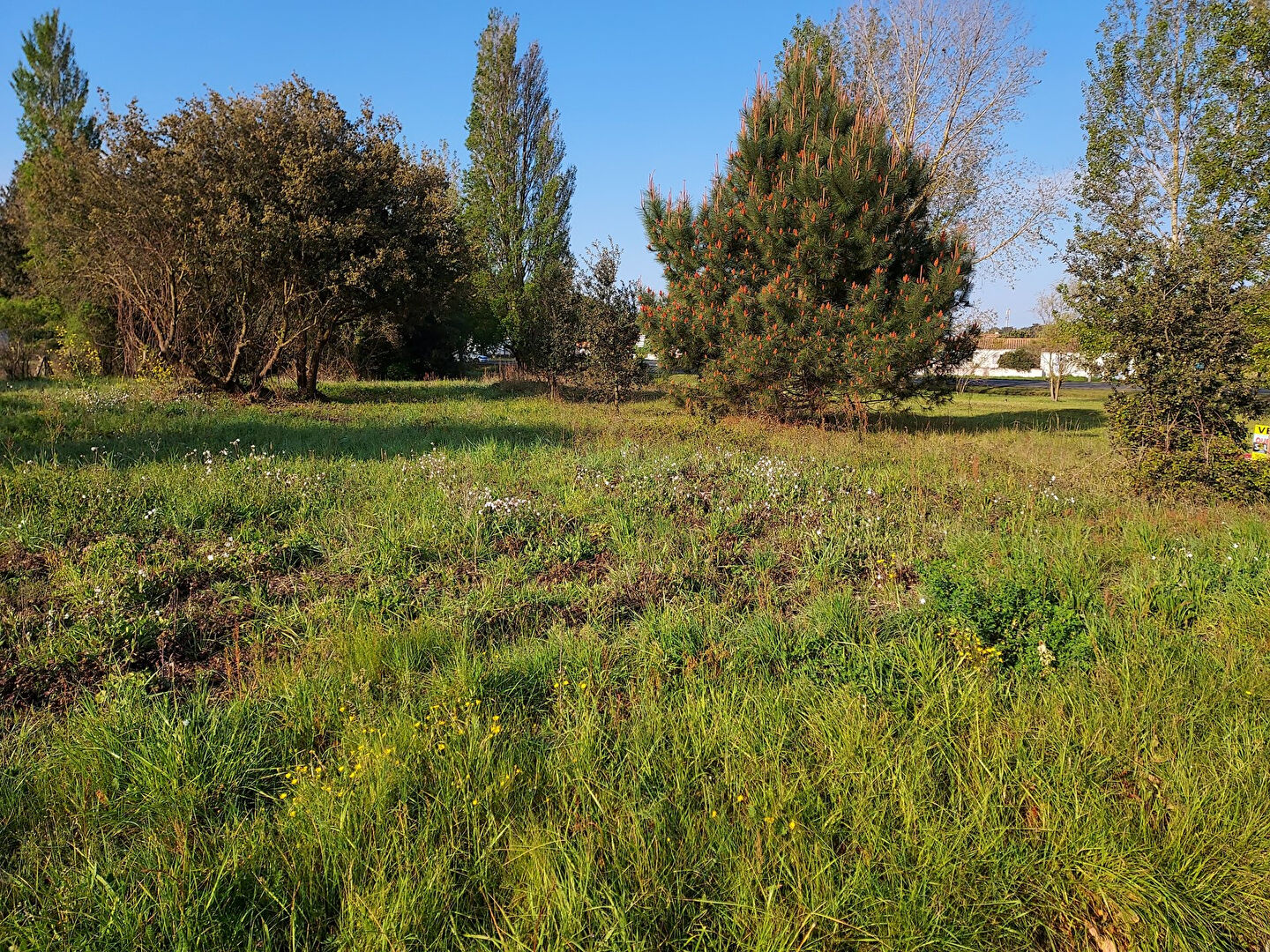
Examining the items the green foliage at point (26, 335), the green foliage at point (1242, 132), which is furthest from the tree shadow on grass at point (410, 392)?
the green foliage at point (1242, 132)

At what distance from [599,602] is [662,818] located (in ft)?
6.14

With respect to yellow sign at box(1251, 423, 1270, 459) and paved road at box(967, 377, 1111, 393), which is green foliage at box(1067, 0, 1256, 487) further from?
paved road at box(967, 377, 1111, 393)

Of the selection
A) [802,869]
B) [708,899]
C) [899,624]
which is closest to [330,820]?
[708,899]

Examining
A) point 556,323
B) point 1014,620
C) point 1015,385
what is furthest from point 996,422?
point 1015,385

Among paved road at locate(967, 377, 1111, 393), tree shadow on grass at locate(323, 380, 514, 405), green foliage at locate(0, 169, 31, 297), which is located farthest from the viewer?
paved road at locate(967, 377, 1111, 393)

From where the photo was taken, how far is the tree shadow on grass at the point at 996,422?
1341cm

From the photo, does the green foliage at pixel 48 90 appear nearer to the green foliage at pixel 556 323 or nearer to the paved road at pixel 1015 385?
the green foliage at pixel 556 323

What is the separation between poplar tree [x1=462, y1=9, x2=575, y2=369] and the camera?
26.4m

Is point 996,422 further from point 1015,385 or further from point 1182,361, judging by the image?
point 1015,385

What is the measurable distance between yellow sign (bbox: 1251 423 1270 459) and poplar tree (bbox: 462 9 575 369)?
73.9 feet

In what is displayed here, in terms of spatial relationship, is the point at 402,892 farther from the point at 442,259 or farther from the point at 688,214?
the point at 442,259

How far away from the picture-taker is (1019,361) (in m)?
52.5

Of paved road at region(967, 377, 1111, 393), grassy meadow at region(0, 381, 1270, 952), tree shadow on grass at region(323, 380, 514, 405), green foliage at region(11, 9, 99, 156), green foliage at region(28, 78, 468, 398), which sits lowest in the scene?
grassy meadow at region(0, 381, 1270, 952)

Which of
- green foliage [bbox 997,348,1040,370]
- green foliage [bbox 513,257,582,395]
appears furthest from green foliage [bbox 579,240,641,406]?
green foliage [bbox 997,348,1040,370]
